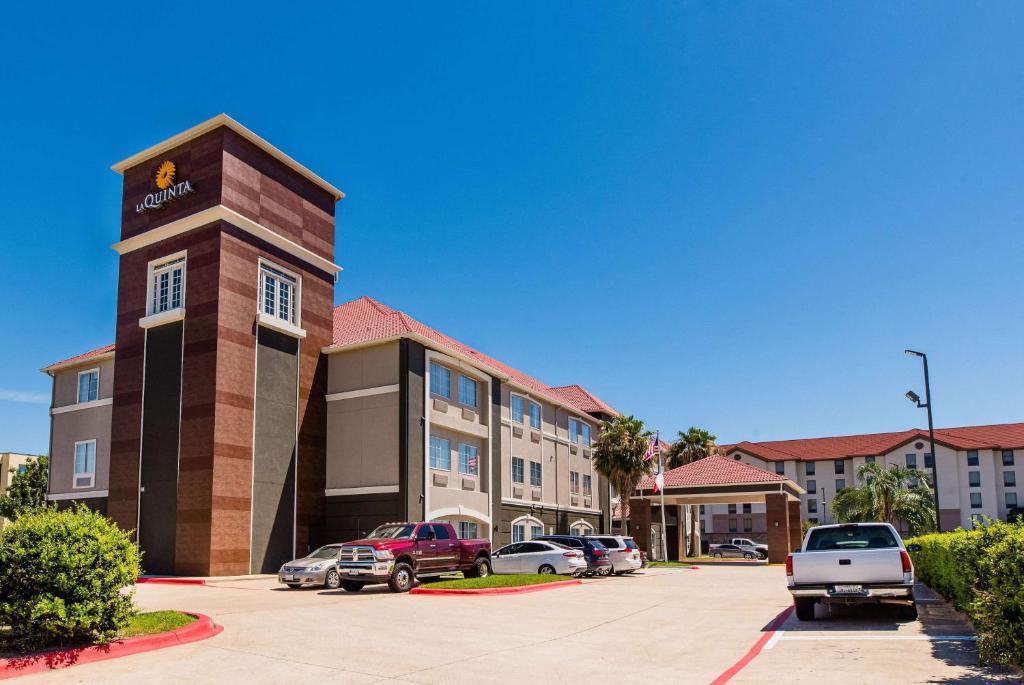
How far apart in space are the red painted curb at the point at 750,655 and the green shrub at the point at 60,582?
817 cm

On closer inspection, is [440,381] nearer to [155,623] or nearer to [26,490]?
[155,623]

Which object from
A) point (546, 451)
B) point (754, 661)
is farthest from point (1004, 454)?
point (754, 661)

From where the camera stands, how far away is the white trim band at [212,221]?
32975 mm

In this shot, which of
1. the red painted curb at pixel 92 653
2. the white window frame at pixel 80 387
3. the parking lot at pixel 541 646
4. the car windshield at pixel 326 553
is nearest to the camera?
the parking lot at pixel 541 646

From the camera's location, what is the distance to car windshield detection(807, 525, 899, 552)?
49.4ft

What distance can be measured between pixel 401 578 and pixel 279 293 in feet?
54.6

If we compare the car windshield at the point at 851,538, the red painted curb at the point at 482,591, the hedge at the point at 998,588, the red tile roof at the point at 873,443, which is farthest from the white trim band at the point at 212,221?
the red tile roof at the point at 873,443

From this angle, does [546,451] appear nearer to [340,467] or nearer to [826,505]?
[340,467]

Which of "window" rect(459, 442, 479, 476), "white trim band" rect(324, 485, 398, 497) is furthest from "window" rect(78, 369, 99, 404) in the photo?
"window" rect(459, 442, 479, 476)

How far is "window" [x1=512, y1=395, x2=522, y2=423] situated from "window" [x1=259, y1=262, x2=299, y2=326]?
14093mm

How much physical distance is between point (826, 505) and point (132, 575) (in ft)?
319

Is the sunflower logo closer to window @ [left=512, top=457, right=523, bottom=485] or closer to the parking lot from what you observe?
the parking lot

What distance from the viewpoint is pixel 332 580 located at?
82.5 feet

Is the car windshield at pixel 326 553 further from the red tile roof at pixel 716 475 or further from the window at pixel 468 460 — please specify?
the red tile roof at pixel 716 475
